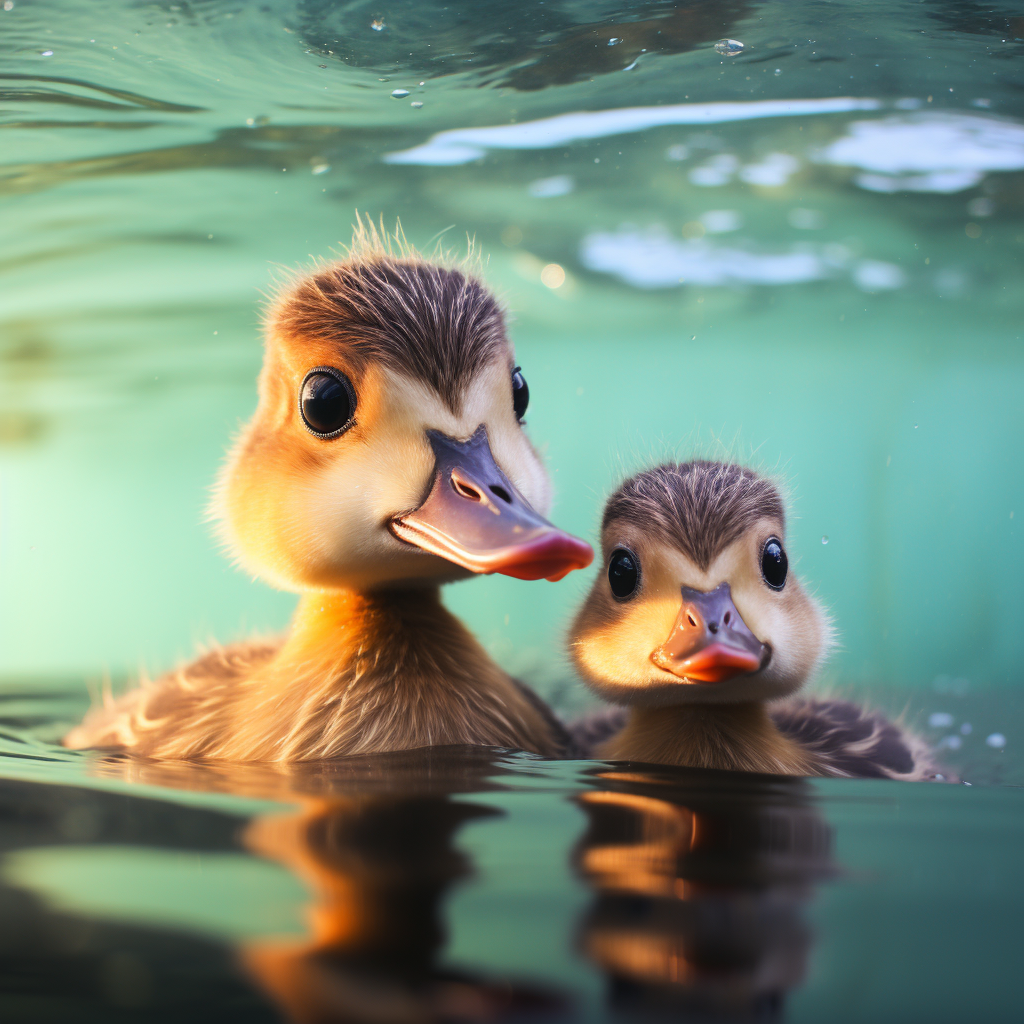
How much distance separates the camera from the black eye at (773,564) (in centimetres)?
224

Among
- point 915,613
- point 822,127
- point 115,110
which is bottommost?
point 915,613

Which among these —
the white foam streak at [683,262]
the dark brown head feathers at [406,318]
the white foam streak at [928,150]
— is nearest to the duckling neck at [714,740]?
the dark brown head feathers at [406,318]

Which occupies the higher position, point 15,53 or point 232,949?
point 15,53

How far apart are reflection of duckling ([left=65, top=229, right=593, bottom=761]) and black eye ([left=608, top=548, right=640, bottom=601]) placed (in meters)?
0.23

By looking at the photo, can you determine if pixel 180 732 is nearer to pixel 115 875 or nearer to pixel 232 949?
pixel 115 875

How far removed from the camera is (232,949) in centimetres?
87

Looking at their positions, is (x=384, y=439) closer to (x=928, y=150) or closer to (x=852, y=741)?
(x=852, y=741)

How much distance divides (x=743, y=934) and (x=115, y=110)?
3.59 m

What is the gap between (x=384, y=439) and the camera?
2072 mm

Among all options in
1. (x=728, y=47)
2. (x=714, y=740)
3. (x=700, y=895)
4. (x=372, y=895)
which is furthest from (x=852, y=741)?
(x=728, y=47)

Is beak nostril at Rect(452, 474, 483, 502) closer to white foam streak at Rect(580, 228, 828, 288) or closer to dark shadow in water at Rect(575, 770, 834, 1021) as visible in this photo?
dark shadow in water at Rect(575, 770, 834, 1021)

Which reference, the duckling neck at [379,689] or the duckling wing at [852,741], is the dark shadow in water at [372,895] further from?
the duckling wing at [852,741]

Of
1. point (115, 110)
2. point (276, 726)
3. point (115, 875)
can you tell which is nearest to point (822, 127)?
point (115, 110)

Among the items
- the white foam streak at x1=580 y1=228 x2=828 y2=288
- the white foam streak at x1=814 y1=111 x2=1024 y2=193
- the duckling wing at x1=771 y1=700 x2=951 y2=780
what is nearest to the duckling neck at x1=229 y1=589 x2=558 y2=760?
the duckling wing at x1=771 y1=700 x2=951 y2=780
